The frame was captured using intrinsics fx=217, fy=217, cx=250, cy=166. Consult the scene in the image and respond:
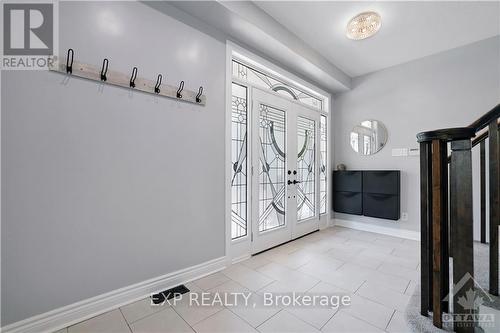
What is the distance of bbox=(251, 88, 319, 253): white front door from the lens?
2832 millimetres

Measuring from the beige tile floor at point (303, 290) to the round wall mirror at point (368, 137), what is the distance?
1.62m

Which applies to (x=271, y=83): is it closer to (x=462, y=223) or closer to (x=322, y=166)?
(x=322, y=166)

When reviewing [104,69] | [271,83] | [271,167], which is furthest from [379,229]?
[104,69]

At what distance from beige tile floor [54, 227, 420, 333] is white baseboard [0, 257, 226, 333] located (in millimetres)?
53

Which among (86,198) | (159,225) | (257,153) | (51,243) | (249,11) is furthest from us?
(257,153)

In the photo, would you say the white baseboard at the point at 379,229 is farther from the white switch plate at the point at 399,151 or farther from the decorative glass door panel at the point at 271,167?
the decorative glass door panel at the point at 271,167

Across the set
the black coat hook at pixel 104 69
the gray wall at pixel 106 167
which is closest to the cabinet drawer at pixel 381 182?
the gray wall at pixel 106 167

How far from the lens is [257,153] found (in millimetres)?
2814

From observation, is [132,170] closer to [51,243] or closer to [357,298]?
[51,243]

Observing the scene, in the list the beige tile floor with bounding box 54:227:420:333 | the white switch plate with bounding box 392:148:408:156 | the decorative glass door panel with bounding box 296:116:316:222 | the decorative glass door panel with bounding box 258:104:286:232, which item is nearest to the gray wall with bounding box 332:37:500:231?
the white switch plate with bounding box 392:148:408:156

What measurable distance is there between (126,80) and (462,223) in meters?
2.49

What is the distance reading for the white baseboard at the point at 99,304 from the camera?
4.54ft

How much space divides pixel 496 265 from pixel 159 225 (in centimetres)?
253

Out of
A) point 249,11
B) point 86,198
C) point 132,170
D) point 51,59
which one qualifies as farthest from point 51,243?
point 249,11
